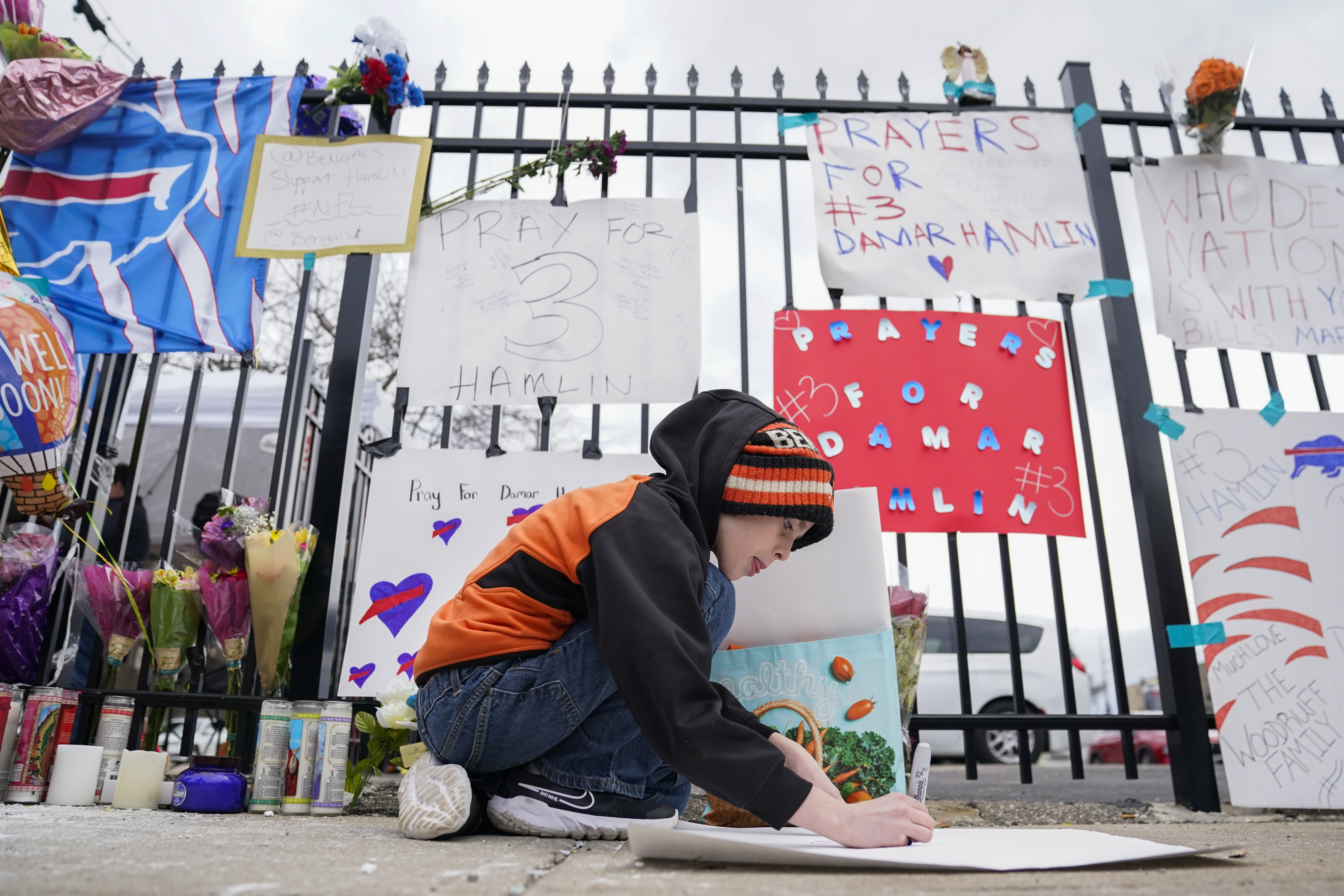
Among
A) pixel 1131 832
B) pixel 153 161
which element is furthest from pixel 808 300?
pixel 153 161

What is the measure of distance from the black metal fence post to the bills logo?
9.20 feet

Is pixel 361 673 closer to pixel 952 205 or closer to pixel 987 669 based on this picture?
pixel 952 205

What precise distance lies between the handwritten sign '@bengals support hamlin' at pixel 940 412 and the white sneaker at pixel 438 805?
1.46 metres

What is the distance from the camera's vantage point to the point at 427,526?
238 cm

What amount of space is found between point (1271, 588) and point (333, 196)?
3163mm

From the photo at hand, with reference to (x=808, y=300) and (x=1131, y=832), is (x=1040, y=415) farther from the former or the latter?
(x=1131, y=832)

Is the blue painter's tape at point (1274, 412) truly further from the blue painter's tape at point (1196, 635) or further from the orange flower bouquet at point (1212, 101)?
the orange flower bouquet at point (1212, 101)

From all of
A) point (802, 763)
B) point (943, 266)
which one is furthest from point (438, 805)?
point (943, 266)

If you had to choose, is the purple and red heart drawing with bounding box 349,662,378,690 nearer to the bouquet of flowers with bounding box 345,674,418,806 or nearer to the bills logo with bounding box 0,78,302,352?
the bouquet of flowers with bounding box 345,674,418,806

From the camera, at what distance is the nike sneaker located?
4.58 feet

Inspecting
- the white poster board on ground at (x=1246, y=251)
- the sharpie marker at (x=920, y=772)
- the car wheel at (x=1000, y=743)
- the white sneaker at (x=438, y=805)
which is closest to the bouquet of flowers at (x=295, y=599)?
the white sneaker at (x=438, y=805)

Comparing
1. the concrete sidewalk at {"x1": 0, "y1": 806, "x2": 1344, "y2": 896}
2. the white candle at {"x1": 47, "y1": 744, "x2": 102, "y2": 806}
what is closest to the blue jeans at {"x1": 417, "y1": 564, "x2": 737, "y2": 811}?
the concrete sidewalk at {"x1": 0, "y1": 806, "x2": 1344, "y2": 896}

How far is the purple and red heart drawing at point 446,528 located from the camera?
2.37 metres

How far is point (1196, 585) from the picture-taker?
2404mm
